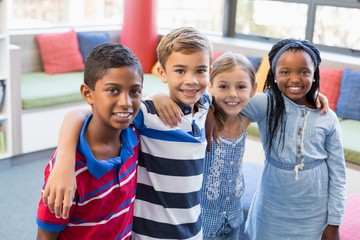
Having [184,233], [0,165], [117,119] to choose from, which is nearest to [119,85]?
→ [117,119]

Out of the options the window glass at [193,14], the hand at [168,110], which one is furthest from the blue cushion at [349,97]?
the hand at [168,110]

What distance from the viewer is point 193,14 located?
571 centimetres

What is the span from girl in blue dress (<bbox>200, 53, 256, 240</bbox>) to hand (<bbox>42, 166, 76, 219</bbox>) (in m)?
0.65

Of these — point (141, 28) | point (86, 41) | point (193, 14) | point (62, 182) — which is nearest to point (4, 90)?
point (86, 41)

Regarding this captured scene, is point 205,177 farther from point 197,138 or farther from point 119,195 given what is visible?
point 119,195

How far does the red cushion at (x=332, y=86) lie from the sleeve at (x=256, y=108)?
2345 mm

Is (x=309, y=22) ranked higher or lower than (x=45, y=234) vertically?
higher

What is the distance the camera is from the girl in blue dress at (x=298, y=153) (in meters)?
1.76

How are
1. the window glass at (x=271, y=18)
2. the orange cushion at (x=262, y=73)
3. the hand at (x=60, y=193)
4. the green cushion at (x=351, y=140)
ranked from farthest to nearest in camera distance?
the window glass at (x=271, y=18) → the orange cushion at (x=262, y=73) → the green cushion at (x=351, y=140) → the hand at (x=60, y=193)

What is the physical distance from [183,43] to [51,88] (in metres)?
3.00

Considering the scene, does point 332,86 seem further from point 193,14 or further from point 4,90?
point 4,90

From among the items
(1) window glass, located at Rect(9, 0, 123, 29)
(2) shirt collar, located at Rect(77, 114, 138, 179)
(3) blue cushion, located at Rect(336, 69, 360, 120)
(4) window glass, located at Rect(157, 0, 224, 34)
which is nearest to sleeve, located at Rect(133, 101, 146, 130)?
(2) shirt collar, located at Rect(77, 114, 138, 179)

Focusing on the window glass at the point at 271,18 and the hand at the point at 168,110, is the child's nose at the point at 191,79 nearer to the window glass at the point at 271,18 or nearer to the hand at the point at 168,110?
the hand at the point at 168,110

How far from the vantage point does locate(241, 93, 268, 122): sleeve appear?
1812 millimetres
